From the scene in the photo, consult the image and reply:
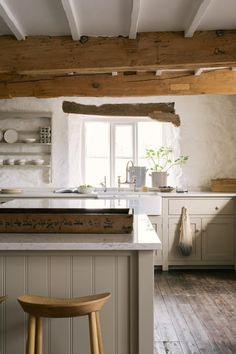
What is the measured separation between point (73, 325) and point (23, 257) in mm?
428

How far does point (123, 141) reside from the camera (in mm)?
6414

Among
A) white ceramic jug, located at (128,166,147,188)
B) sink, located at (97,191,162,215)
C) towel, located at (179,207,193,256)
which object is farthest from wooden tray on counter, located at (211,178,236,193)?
white ceramic jug, located at (128,166,147,188)

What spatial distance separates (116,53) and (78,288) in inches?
87.9

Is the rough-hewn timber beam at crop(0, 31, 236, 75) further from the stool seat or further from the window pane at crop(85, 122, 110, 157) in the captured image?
the window pane at crop(85, 122, 110, 157)

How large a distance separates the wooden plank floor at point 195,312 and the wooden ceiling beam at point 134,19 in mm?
2374

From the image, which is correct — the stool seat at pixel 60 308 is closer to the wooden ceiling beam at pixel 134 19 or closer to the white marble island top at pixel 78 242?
the white marble island top at pixel 78 242

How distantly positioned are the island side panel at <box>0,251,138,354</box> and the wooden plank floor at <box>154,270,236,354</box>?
95 centimetres

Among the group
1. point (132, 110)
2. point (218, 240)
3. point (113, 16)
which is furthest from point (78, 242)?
point (132, 110)

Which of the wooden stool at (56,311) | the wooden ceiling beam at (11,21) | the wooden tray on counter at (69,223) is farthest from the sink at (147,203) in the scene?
the wooden stool at (56,311)

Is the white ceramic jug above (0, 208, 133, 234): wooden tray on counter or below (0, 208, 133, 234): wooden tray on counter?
above

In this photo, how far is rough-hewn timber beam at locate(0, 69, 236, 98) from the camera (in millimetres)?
5473

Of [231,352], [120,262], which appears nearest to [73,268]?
[120,262]

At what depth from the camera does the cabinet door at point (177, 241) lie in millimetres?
5535

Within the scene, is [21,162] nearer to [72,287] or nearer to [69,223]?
[69,223]
